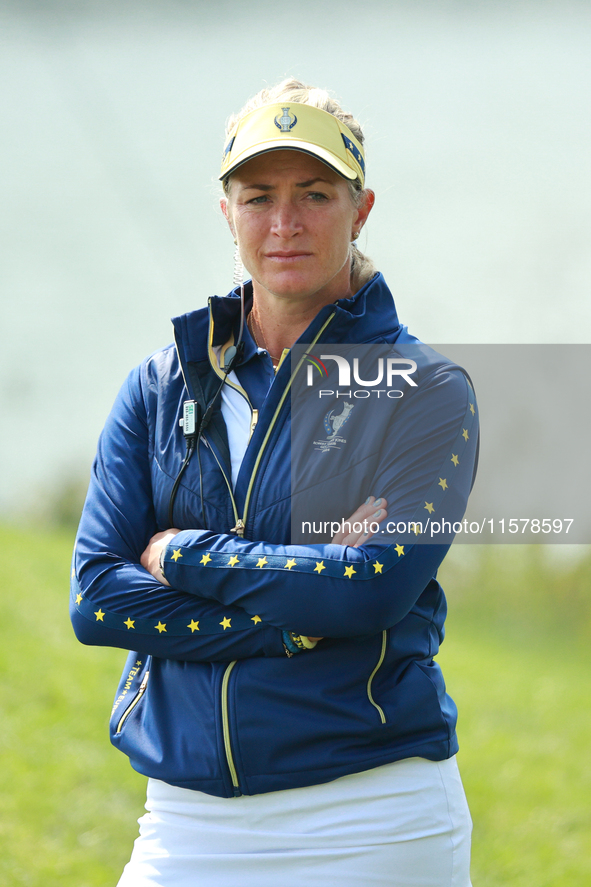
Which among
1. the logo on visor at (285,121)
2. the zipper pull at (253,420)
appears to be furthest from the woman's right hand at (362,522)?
the logo on visor at (285,121)

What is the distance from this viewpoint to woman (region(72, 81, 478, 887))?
163cm

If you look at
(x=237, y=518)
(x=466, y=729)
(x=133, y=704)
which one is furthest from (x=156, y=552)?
(x=466, y=729)

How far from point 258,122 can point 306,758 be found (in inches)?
53.6

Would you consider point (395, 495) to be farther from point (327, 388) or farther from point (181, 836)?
point (181, 836)

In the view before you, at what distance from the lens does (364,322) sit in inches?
75.2

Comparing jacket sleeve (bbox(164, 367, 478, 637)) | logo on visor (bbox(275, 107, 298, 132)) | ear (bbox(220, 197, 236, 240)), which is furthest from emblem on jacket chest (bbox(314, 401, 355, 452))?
logo on visor (bbox(275, 107, 298, 132))

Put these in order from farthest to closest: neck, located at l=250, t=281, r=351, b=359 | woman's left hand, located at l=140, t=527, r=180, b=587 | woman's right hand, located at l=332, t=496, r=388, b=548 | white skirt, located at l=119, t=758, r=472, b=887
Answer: neck, located at l=250, t=281, r=351, b=359
woman's left hand, located at l=140, t=527, r=180, b=587
woman's right hand, located at l=332, t=496, r=388, b=548
white skirt, located at l=119, t=758, r=472, b=887

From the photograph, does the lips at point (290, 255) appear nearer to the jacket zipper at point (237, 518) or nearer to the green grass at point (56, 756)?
the jacket zipper at point (237, 518)

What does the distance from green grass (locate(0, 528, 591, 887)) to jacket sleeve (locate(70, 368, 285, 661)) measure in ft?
7.86

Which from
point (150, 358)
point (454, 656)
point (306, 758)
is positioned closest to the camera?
point (306, 758)

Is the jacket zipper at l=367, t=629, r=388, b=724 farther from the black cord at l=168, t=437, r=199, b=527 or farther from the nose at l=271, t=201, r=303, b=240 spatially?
the nose at l=271, t=201, r=303, b=240

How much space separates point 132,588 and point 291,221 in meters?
0.87

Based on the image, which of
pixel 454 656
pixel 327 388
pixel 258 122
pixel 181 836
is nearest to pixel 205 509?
pixel 327 388

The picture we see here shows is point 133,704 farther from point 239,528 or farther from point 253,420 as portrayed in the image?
point 253,420
